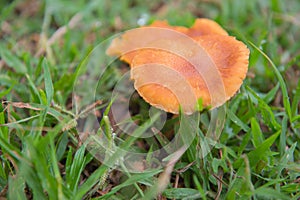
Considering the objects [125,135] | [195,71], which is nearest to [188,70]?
[195,71]

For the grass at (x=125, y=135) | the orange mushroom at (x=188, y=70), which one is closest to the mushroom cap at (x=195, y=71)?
the orange mushroom at (x=188, y=70)

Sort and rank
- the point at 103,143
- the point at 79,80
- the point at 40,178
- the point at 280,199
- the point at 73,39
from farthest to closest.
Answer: the point at 73,39
the point at 79,80
the point at 103,143
the point at 280,199
the point at 40,178

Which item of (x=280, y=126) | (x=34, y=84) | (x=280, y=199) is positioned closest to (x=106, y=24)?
(x=34, y=84)

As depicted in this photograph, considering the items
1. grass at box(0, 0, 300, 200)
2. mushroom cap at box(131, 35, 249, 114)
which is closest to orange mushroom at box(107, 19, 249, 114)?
mushroom cap at box(131, 35, 249, 114)

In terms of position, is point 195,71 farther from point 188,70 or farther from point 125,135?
point 125,135

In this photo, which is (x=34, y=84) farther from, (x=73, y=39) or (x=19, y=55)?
(x=73, y=39)

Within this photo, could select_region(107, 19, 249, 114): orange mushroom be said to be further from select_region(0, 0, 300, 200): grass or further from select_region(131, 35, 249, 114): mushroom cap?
select_region(0, 0, 300, 200): grass
